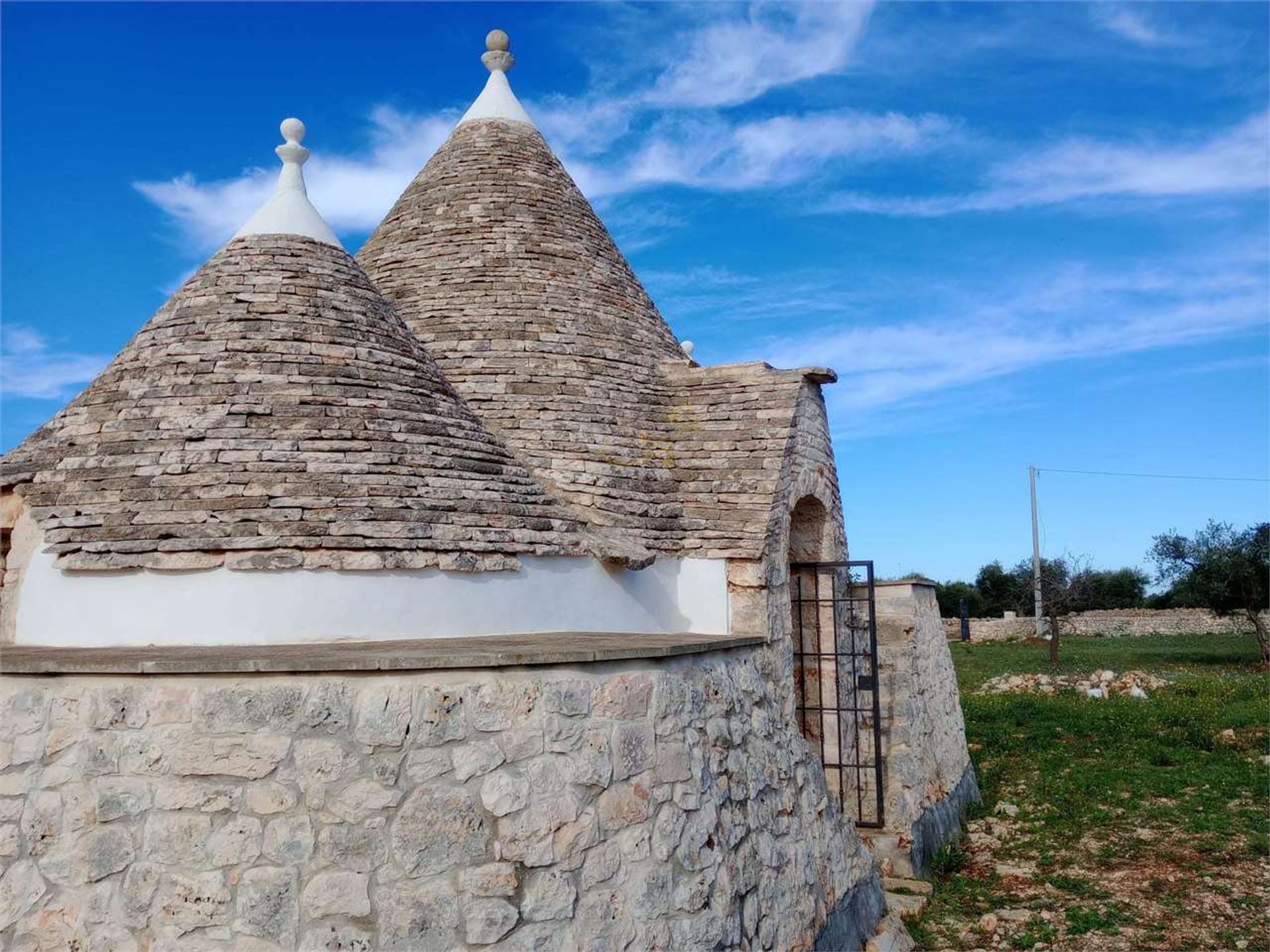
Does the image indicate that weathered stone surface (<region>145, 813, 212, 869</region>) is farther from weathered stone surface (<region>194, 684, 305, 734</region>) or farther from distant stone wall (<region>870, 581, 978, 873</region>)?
distant stone wall (<region>870, 581, 978, 873</region>)

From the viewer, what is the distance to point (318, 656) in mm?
4023

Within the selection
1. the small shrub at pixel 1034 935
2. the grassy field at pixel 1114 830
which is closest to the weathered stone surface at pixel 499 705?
the grassy field at pixel 1114 830

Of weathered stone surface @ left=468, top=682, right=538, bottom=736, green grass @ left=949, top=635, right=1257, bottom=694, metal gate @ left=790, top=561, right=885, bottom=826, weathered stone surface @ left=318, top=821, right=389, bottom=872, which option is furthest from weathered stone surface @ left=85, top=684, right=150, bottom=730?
green grass @ left=949, top=635, right=1257, bottom=694

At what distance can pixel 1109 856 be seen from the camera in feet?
26.5

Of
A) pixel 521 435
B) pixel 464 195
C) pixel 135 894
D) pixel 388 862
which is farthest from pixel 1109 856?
pixel 464 195

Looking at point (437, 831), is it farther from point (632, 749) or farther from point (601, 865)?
point (632, 749)

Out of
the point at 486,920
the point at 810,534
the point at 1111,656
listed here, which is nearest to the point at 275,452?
the point at 486,920

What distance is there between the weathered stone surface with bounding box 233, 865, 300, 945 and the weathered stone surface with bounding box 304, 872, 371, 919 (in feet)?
0.19

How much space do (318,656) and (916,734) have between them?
621cm

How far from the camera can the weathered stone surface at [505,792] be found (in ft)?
13.0

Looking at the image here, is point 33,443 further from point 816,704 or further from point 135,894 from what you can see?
point 816,704

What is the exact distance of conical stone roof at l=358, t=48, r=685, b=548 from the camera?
736 centimetres

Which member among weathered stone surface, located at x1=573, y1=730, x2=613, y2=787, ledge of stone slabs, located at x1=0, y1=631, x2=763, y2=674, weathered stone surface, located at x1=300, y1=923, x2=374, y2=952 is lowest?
weathered stone surface, located at x1=300, y1=923, x2=374, y2=952

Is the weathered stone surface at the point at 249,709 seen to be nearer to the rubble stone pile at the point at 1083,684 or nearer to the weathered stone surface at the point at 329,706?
the weathered stone surface at the point at 329,706
